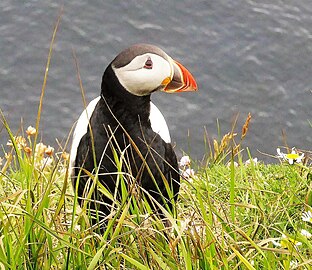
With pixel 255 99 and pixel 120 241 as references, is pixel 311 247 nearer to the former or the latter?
pixel 120 241

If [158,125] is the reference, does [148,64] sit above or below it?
above

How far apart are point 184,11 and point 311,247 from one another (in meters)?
7.54

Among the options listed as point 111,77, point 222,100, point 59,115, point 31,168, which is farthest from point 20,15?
point 31,168

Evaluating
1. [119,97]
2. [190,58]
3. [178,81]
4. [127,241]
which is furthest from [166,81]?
[190,58]

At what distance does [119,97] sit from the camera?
3.53 metres

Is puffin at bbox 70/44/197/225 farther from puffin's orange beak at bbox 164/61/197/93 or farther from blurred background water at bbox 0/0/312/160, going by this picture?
blurred background water at bbox 0/0/312/160

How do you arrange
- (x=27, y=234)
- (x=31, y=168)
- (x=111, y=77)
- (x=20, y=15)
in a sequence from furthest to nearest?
1. (x=20, y=15)
2. (x=111, y=77)
3. (x=31, y=168)
4. (x=27, y=234)

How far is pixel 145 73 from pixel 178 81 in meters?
0.20

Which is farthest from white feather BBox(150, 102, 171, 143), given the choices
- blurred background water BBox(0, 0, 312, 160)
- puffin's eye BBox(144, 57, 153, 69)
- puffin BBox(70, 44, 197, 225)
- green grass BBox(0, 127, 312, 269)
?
blurred background water BBox(0, 0, 312, 160)

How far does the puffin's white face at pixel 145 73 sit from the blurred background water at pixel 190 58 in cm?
527

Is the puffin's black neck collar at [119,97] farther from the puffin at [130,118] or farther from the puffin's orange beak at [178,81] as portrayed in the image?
the puffin's orange beak at [178,81]

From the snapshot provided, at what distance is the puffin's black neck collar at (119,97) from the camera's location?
11.5 feet

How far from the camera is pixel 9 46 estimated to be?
381 inches

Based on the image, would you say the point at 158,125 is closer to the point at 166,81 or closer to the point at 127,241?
the point at 166,81
